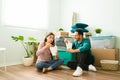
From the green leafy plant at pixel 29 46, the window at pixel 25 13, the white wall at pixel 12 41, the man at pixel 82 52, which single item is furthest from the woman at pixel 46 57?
the window at pixel 25 13

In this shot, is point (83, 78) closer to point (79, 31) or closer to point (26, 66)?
point (79, 31)

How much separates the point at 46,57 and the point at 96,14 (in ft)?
5.58

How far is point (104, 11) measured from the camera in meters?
3.38

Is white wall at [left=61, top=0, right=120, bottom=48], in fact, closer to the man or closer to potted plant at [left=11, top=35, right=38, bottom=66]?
the man

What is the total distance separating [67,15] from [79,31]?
5.05 feet

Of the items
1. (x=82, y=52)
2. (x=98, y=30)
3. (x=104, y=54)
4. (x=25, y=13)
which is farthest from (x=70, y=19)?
(x=82, y=52)

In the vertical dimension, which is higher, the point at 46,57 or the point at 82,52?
the point at 82,52

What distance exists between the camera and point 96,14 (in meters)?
3.52

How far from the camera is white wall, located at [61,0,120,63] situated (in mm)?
3211

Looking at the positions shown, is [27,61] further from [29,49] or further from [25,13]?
[25,13]

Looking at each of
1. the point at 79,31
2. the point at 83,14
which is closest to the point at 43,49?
the point at 79,31

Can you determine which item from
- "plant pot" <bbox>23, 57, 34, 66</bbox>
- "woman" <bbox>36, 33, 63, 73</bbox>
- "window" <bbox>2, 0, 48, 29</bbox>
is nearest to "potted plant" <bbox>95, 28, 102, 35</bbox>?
"woman" <bbox>36, 33, 63, 73</bbox>

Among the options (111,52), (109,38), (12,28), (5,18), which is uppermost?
(5,18)

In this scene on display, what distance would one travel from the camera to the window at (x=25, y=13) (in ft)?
10.2
